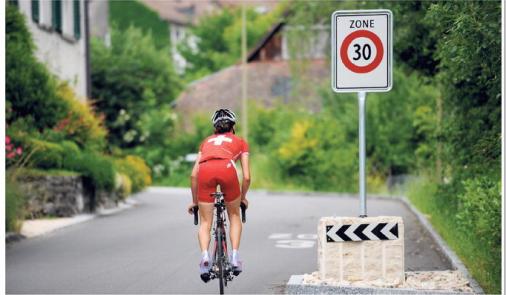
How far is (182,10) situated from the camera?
108m

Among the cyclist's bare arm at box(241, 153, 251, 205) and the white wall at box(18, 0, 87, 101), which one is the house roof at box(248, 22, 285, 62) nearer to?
the white wall at box(18, 0, 87, 101)

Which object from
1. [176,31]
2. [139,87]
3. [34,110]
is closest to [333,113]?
[139,87]

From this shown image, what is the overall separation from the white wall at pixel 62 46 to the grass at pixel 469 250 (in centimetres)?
1043

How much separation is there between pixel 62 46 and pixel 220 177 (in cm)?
2121

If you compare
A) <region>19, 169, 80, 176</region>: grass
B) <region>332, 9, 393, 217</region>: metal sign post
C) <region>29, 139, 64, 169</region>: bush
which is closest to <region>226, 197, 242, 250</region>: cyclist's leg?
<region>332, 9, 393, 217</region>: metal sign post

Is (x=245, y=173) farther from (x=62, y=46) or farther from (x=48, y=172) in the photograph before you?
(x=62, y=46)

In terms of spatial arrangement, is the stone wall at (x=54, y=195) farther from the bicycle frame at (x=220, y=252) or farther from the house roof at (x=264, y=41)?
the house roof at (x=264, y=41)

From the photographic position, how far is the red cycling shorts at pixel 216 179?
33.6 feet

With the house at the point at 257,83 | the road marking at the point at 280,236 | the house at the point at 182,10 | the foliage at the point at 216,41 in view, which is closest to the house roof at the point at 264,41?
the house at the point at 257,83

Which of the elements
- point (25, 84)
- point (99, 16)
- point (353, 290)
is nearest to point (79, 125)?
point (25, 84)

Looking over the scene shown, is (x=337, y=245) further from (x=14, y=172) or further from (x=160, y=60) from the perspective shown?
(x=160, y=60)

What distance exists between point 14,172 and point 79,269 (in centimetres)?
655

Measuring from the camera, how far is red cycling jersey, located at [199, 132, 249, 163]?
10.3m

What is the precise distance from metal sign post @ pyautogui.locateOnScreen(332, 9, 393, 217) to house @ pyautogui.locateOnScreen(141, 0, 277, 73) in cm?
7656
